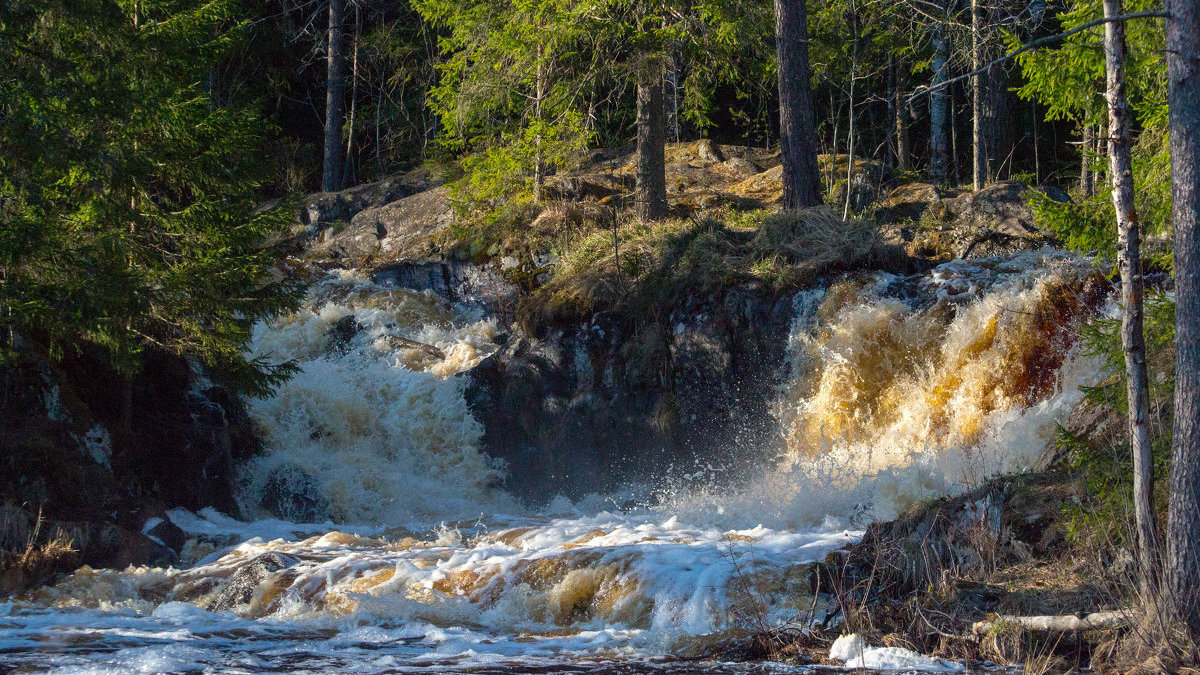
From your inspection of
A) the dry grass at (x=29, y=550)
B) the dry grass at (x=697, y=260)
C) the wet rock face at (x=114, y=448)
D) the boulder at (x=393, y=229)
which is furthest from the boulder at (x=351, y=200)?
the dry grass at (x=29, y=550)

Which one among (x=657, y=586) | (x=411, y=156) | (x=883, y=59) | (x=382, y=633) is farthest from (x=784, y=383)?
(x=411, y=156)

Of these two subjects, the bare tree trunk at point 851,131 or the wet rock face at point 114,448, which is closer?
the wet rock face at point 114,448

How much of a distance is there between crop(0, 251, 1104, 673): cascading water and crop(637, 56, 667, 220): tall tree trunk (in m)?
3.45

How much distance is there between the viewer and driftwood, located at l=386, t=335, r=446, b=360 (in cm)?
1620

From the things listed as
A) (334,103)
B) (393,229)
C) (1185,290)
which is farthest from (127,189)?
(334,103)

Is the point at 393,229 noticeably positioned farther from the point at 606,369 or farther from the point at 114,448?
the point at 114,448

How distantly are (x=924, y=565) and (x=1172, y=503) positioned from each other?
1868mm

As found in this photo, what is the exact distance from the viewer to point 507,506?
14.4 m

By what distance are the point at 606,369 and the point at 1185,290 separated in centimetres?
964

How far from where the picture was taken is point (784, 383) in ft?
43.7

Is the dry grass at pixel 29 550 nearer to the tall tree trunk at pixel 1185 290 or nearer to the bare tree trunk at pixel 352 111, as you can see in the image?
the tall tree trunk at pixel 1185 290

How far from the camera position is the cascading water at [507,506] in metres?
7.53

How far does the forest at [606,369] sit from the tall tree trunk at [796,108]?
0.05 meters

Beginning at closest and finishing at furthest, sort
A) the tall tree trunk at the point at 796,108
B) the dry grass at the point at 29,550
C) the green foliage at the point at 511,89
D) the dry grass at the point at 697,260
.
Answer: the dry grass at the point at 29,550 < the dry grass at the point at 697,260 < the tall tree trunk at the point at 796,108 < the green foliage at the point at 511,89
